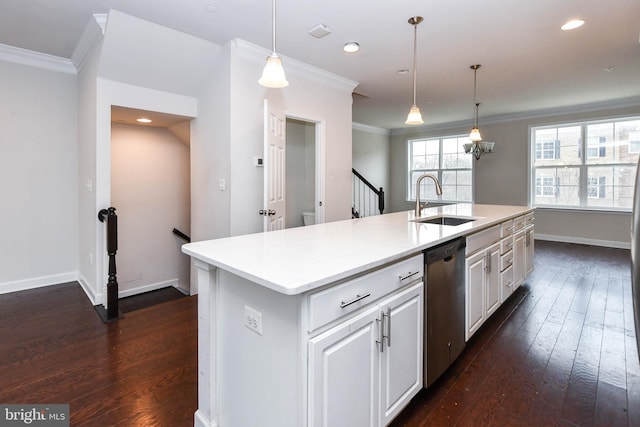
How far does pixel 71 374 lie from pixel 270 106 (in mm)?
2640

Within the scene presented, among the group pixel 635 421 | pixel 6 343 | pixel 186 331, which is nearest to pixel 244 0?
pixel 186 331

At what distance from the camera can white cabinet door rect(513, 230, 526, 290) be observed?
10.3ft

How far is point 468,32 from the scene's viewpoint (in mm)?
3000

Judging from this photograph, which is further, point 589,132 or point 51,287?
point 589,132

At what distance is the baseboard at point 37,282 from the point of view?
11.5 ft

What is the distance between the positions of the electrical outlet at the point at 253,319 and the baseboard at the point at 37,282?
3.69 meters

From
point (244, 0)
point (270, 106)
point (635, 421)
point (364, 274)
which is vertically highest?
point (244, 0)

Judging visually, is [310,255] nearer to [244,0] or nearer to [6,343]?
[244,0]

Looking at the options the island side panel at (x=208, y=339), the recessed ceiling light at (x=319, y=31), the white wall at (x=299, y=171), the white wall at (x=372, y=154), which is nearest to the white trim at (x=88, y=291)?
the island side panel at (x=208, y=339)

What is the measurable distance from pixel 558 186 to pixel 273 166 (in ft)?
19.7

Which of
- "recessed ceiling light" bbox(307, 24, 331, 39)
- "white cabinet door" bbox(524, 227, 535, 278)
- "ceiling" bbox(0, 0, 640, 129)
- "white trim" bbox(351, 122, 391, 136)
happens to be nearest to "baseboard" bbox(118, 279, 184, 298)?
"ceiling" bbox(0, 0, 640, 129)

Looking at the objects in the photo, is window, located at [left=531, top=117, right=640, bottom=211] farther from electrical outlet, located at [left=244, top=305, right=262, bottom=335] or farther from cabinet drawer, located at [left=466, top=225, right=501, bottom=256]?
electrical outlet, located at [left=244, top=305, right=262, bottom=335]

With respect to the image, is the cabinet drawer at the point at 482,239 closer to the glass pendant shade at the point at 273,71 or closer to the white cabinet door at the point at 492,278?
the white cabinet door at the point at 492,278

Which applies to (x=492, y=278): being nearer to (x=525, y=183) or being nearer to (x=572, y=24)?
(x=572, y=24)
